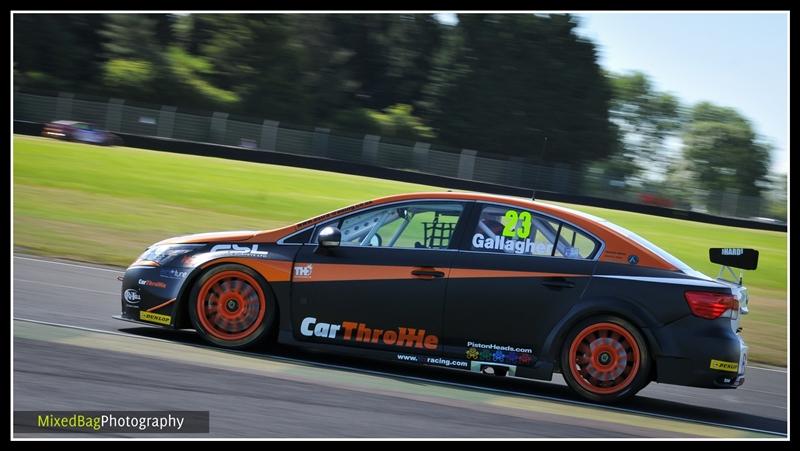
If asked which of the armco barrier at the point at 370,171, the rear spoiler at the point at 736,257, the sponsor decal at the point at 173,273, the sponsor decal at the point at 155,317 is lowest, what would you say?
the sponsor decal at the point at 155,317

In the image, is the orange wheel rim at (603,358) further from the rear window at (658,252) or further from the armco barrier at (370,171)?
the armco barrier at (370,171)

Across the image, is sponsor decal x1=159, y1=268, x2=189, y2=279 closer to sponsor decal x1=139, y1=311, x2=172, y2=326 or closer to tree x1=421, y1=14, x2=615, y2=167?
sponsor decal x1=139, y1=311, x2=172, y2=326

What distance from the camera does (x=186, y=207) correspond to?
22.6 meters

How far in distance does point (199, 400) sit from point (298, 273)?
1.80m

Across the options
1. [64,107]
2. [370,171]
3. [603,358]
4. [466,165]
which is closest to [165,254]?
[603,358]

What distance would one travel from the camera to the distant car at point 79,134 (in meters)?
36.2

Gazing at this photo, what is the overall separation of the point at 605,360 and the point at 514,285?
2.77 ft

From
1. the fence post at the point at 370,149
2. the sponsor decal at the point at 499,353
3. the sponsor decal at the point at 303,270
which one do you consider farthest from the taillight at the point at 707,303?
the fence post at the point at 370,149

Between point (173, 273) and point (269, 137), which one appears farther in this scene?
point (269, 137)

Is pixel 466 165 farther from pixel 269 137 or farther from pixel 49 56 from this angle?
pixel 49 56

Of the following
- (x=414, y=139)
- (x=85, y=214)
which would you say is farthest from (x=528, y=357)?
(x=414, y=139)

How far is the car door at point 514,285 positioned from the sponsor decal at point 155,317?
224 centimetres

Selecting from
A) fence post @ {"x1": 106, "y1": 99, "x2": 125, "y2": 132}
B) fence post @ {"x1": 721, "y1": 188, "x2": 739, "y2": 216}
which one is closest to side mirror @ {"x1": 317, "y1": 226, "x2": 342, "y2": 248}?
fence post @ {"x1": 721, "y1": 188, "x2": 739, "y2": 216}
